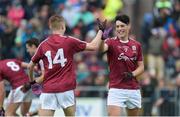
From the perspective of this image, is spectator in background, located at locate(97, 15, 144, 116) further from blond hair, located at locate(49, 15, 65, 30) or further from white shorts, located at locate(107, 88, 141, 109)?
blond hair, located at locate(49, 15, 65, 30)

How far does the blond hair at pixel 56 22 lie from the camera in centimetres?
1327

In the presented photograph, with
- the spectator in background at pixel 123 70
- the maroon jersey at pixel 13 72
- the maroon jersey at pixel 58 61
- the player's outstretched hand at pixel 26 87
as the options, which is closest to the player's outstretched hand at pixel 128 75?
the spectator in background at pixel 123 70

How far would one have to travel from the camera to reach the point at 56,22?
1330 cm

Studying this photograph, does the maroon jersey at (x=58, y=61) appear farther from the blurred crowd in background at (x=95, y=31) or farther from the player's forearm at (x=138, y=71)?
the blurred crowd in background at (x=95, y=31)

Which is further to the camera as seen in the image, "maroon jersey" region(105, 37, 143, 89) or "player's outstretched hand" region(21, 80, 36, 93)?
"player's outstretched hand" region(21, 80, 36, 93)

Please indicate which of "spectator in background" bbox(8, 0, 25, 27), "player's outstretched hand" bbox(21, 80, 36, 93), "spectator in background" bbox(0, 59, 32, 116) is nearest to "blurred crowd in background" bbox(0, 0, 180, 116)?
"spectator in background" bbox(8, 0, 25, 27)

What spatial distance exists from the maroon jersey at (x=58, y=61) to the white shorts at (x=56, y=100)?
78mm

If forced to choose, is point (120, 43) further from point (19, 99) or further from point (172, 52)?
point (172, 52)

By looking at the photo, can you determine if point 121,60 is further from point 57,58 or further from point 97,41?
point 57,58

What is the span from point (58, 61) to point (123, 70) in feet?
4.50

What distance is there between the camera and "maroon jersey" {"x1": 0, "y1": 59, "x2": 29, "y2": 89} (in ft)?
52.8

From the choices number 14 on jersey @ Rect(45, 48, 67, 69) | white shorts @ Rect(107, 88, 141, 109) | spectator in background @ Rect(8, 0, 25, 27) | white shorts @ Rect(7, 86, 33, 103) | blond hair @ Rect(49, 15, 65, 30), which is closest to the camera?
blond hair @ Rect(49, 15, 65, 30)

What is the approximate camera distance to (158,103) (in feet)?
67.6

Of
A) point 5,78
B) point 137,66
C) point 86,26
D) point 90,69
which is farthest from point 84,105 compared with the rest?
point 137,66
